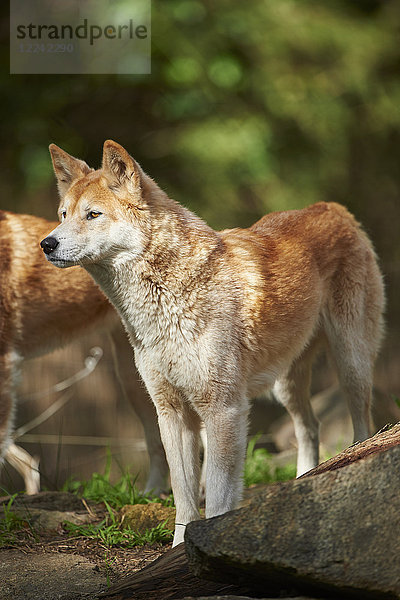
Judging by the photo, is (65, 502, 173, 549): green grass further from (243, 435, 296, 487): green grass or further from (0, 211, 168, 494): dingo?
(243, 435, 296, 487): green grass

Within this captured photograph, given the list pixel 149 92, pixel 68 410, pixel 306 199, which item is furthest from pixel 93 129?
pixel 68 410

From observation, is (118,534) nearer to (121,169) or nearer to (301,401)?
(301,401)

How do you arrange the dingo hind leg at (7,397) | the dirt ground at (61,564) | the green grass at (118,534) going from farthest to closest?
the dingo hind leg at (7,397) → the green grass at (118,534) → the dirt ground at (61,564)

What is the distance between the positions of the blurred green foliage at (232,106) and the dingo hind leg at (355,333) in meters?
3.98

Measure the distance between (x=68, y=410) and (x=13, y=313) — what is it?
3098 mm

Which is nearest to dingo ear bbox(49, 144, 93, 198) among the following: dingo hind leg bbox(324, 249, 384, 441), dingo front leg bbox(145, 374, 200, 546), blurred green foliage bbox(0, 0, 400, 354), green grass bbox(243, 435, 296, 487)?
dingo front leg bbox(145, 374, 200, 546)

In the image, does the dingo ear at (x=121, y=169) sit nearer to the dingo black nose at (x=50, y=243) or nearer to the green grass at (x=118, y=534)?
the dingo black nose at (x=50, y=243)

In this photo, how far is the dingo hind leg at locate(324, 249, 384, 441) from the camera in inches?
154

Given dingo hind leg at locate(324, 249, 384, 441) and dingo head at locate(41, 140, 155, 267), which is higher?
dingo head at locate(41, 140, 155, 267)

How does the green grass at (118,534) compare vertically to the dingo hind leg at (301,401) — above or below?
below

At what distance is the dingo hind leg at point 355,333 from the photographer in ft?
12.8

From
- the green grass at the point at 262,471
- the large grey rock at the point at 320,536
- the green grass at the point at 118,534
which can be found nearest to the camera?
the large grey rock at the point at 320,536

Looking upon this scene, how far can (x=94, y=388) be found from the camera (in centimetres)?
727

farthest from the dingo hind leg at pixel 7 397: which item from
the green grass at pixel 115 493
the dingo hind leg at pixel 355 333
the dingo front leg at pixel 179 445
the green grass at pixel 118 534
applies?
the dingo hind leg at pixel 355 333
